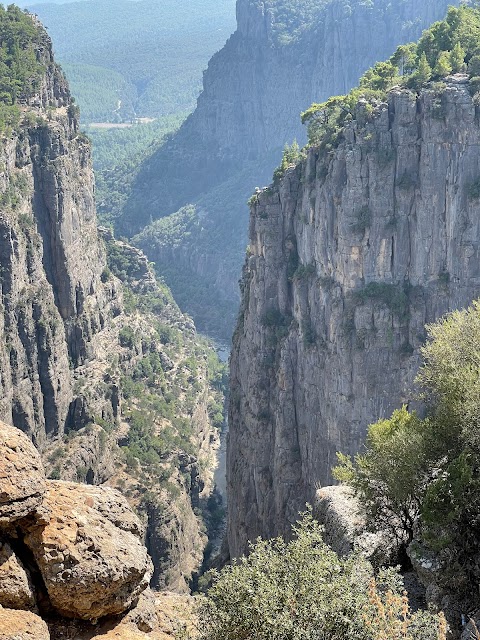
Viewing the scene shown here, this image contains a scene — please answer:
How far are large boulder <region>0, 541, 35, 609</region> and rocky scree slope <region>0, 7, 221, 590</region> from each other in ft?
155

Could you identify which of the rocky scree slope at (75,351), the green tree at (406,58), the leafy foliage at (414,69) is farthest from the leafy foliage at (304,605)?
the rocky scree slope at (75,351)

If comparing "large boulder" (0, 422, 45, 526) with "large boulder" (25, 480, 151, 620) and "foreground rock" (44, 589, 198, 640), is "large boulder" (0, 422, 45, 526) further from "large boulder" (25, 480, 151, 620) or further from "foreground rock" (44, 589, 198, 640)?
"foreground rock" (44, 589, 198, 640)

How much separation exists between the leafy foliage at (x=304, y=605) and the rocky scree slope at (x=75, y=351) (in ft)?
153

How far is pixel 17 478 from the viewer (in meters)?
14.1

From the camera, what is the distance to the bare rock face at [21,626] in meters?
13.4

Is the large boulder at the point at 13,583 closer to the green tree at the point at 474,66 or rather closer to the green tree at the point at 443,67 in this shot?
the green tree at the point at 474,66

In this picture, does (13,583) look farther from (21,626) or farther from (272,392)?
(272,392)

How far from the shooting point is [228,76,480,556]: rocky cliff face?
160ft

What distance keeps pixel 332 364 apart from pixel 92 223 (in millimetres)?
40624

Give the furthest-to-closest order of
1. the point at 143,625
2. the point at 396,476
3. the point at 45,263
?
the point at 45,263 → the point at 396,476 → the point at 143,625

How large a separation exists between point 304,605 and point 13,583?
4.86 m

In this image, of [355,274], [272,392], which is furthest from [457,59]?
[272,392]

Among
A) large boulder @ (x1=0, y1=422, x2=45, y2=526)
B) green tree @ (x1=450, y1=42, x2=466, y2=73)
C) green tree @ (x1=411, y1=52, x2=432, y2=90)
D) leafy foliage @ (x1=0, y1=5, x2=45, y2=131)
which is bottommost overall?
large boulder @ (x1=0, y1=422, x2=45, y2=526)

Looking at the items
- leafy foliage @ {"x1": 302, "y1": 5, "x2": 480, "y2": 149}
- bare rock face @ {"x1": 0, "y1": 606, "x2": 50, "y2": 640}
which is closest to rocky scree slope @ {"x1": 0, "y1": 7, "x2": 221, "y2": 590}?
leafy foliage @ {"x1": 302, "y1": 5, "x2": 480, "y2": 149}
